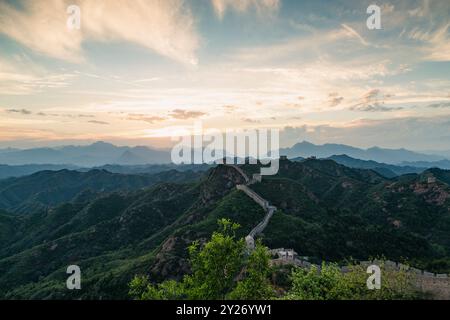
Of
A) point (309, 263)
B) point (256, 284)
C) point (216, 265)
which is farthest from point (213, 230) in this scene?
point (256, 284)

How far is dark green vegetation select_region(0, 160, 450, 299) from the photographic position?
83312mm

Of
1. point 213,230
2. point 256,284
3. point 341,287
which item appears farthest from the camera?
point 213,230

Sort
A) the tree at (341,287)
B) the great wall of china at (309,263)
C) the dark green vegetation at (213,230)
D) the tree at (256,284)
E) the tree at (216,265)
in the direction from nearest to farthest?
the tree at (341,287) → the tree at (256,284) → the tree at (216,265) → the great wall of china at (309,263) → the dark green vegetation at (213,230)

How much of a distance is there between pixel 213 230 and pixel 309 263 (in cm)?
3816

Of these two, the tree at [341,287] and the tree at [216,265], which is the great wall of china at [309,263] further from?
the tree at [216,265]

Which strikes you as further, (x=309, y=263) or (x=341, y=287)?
(x=309, y=263)

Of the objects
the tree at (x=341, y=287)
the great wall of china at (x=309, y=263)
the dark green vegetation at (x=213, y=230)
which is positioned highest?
the tree at (x=341, y=287)

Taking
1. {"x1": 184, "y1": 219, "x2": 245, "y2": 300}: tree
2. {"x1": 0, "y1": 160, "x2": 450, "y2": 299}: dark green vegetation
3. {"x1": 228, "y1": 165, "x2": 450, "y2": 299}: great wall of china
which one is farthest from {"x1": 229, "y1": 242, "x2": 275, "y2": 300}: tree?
{"x1": 0, "y1": 160, "x2": 450, "y2": 299}: dark green vegetation

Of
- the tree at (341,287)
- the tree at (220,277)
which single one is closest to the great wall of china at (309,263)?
the tree at (341,287)

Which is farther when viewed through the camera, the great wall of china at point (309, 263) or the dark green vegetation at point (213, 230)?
the dark green vegetation at point (213, 230)

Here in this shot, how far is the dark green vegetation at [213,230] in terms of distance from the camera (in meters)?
83.3

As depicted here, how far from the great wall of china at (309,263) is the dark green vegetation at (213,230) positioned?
318 cm

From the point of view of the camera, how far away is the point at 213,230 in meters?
91.7

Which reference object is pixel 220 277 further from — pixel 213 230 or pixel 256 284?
pixel 213 230
